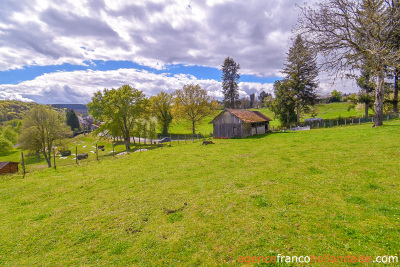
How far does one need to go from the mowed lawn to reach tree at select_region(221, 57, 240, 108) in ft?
146

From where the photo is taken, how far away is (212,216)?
7.01m

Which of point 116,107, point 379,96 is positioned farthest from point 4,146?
point 379,96

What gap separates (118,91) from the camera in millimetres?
40781

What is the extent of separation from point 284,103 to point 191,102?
77.1ft

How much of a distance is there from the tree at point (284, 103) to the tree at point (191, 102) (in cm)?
1769

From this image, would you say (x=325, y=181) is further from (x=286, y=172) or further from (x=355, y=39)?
(x=355, y=39)

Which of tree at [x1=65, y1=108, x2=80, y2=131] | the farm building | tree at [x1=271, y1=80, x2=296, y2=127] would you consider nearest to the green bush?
tree at [x1=65, y1=108, x2=80, y2=131]

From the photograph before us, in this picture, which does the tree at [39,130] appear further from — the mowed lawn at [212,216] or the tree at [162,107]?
the mowed lawn at [212,216]

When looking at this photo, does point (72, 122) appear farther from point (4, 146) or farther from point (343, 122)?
point (343, 122)

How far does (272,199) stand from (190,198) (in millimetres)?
3927

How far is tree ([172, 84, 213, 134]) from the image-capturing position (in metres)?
46.5

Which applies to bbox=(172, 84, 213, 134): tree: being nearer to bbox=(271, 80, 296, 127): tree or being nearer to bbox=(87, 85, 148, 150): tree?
bbox=(87, 85, 148, 150): tree

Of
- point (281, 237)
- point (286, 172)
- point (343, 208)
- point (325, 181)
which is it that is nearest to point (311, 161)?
point (286, 172)

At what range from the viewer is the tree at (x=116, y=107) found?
1576 inches
